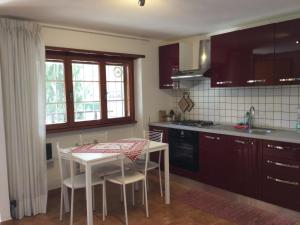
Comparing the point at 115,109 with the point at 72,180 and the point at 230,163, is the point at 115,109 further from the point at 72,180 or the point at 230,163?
the point at 230,163

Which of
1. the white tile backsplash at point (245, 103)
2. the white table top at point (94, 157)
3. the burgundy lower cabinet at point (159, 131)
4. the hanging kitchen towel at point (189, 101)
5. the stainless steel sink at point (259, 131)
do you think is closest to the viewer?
the white table top at point (94, 157)

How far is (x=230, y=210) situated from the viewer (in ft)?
9.98

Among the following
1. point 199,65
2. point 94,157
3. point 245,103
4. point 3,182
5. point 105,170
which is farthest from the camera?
point 199,65

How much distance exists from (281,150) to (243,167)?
0.52 metres

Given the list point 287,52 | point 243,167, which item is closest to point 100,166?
point 243,167

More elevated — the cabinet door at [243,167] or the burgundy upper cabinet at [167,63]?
the burgundy upper cabinet at [167,63]

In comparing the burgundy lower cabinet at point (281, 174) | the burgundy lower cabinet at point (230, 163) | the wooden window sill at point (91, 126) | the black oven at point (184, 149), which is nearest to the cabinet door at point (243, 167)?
the burgundy lower cabinet at point (230, 163)

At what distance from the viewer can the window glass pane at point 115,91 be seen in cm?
405

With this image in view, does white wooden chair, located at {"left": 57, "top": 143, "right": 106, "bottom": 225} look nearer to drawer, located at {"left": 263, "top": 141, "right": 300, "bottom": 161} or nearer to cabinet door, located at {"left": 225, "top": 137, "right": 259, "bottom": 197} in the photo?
cabinet door, located at {"left": 225, "top": 137, "right": 259, "bottom": 197}

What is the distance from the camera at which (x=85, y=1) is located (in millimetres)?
2518

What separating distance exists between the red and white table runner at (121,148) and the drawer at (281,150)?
1352mm

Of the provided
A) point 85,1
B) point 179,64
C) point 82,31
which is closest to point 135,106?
point 179,64

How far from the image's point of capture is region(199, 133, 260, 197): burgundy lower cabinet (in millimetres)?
3076

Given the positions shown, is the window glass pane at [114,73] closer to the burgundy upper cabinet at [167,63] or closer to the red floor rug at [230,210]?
the burgundy upper cabinet at [167,63]
